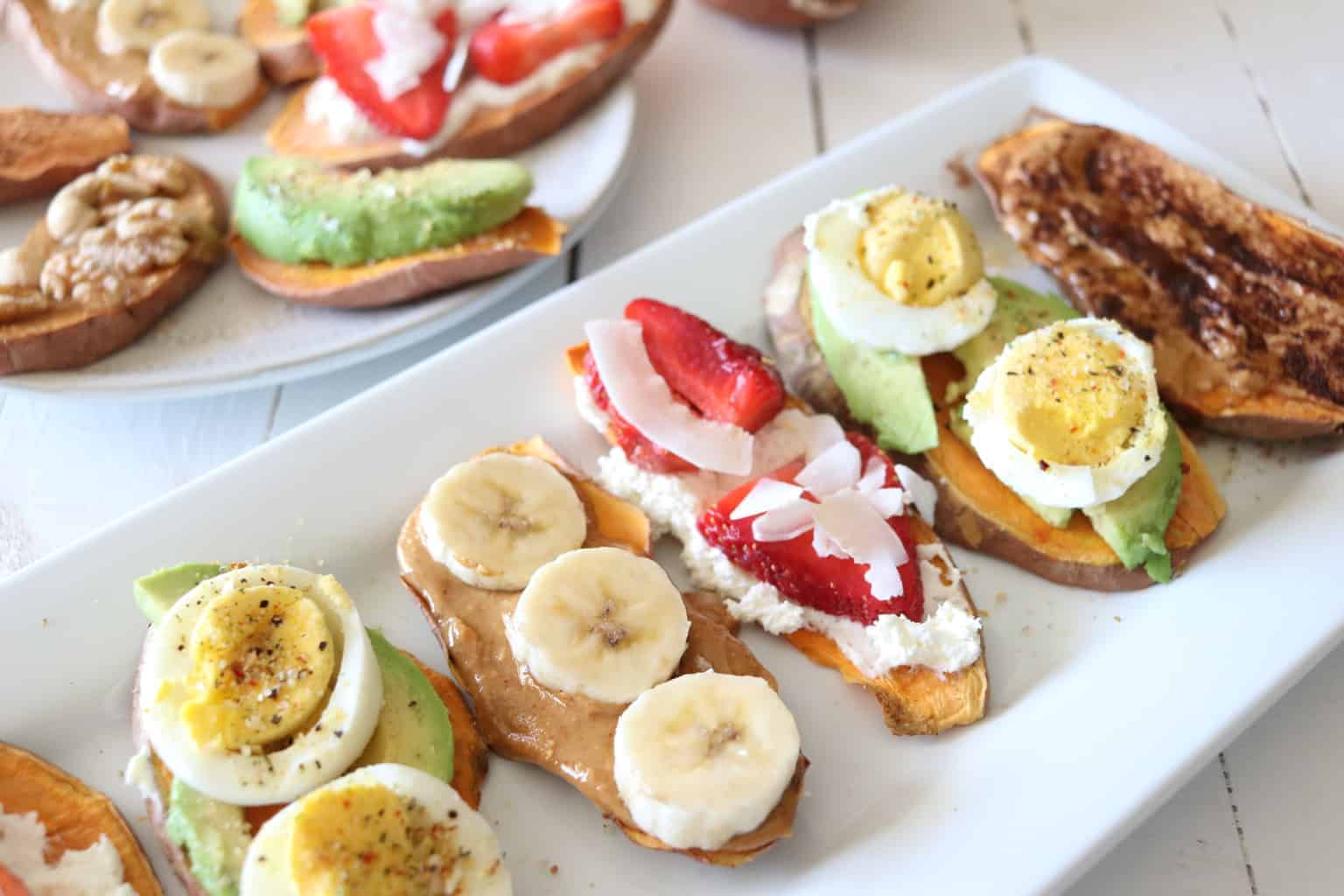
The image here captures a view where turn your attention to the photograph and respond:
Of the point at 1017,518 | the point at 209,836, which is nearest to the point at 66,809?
the point at 209,836

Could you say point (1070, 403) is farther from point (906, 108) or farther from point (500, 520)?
point (906, 108)

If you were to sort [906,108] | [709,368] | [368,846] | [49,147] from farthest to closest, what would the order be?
[906,108] → [49,147] → [709,368] → [368,846]

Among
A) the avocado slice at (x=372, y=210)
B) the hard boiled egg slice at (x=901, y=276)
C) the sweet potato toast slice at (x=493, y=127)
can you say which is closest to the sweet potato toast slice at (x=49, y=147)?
the sweet potato toast slice at (x=493, y=127)

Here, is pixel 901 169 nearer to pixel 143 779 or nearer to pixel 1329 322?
pixel 1329 322

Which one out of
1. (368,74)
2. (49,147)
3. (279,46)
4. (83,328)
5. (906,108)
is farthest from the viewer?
(906,108)

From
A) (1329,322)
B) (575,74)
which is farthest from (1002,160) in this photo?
(575,74)

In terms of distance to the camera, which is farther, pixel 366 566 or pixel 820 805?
pixel 366 566

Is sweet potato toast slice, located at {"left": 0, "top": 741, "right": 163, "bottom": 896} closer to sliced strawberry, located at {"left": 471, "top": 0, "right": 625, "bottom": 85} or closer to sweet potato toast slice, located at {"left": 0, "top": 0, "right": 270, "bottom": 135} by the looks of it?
sweet potato toast slice, located at {"left": 0, "top": 0, "right": 270, "bottom": 135}

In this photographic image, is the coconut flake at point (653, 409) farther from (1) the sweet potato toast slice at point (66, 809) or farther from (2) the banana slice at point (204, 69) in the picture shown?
(2) the banana slice at point (204, 69)

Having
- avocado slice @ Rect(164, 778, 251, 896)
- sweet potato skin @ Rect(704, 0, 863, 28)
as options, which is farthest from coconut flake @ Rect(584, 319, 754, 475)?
sweet potato skin @ Rect(704, 0, 863, 28)
